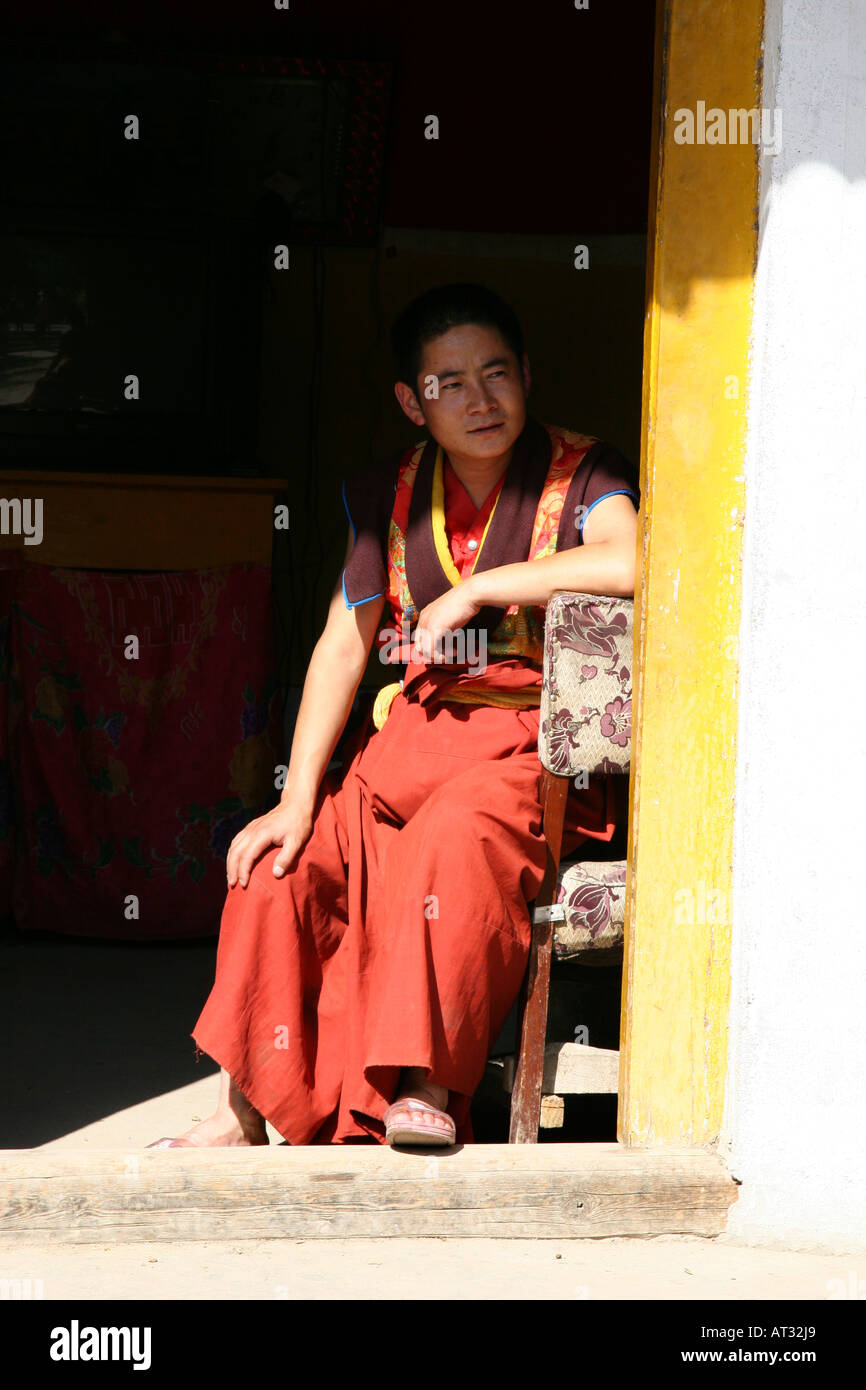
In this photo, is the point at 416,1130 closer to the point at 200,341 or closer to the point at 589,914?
the point at 589,914

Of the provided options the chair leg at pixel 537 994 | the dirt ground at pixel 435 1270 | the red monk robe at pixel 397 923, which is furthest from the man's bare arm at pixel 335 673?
the dirt ground at pixel 435 1270

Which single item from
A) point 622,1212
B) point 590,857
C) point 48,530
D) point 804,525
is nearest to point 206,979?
point 48,530

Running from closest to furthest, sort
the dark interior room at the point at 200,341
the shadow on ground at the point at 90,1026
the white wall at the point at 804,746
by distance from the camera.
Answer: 1. the white wall at the point at 804,746
2. the shadow on ground at the point at 90,1026
3. the dark interior room at the point at 200,341

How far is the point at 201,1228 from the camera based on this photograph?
2248 mm

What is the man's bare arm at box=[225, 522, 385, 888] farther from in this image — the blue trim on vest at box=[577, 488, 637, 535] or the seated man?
the blue trim on vest at box=[577, 488, 637, 535]

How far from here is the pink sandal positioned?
7.47ft

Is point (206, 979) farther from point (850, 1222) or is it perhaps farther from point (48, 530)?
point (850, 1222)

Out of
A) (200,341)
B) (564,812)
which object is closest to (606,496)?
(564,812)

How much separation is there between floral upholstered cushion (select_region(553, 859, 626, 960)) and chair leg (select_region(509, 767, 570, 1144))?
0.9 inches

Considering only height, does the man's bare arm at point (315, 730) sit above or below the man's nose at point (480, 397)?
below

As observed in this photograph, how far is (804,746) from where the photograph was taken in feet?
7.35

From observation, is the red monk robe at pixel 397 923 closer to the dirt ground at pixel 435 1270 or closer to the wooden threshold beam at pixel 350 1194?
the wooden threshold beam at pixel 350 1194

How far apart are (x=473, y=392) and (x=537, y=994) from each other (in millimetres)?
1115

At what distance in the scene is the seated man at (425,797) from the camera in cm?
235
